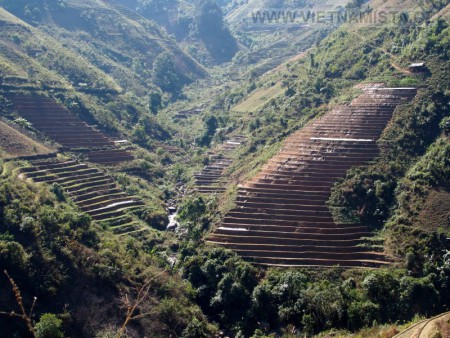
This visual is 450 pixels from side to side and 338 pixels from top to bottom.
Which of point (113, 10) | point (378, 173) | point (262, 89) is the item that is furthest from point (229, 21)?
point (378, 173)

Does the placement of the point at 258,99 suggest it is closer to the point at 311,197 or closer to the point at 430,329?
the point at 311,197

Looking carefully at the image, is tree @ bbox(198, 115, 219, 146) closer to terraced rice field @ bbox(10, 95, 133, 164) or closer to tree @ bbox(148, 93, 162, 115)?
terraced rice field @ bbox(10, 95, 133, 164)

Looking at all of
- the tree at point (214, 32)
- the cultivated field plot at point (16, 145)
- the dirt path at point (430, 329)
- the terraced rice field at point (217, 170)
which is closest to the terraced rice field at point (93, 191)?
the cultivated field plot at point (16, 145)

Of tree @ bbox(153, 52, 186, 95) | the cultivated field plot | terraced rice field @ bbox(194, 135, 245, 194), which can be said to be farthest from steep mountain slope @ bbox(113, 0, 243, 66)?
the cultivated field plot

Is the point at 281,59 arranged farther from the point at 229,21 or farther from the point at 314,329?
the point at 314,329

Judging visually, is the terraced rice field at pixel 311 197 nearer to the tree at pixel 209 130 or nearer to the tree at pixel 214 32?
the tree at pixel 209 130

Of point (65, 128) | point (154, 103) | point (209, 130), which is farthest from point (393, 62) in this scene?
point (154, 103)
